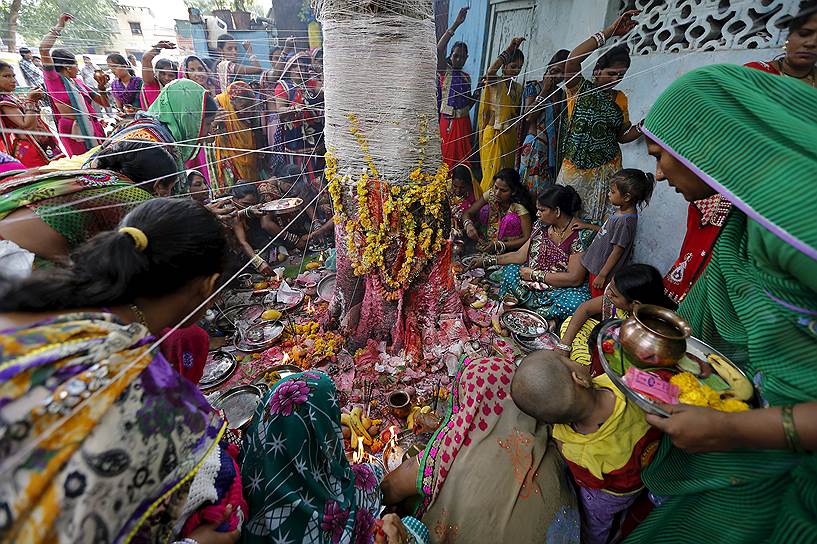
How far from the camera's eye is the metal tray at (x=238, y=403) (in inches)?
109

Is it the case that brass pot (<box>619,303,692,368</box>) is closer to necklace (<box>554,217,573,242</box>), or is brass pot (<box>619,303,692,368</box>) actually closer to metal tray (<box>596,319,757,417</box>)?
metal tray (<box>596,319,757,417</box>)

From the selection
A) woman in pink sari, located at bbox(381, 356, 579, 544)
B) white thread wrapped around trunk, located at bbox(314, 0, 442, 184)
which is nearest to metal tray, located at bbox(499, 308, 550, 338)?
white thread wrapped around trunk, located at bbox(314, 0, 442, 184)

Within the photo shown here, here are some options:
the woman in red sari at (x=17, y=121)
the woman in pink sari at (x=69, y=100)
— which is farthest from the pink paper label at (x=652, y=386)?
the woman in pink sari at (x=69, y=100)

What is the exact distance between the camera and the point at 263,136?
7.77 meters

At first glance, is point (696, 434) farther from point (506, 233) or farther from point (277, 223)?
point (277, 223)

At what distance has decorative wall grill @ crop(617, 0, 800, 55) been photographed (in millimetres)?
3135

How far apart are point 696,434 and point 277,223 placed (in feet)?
19.9

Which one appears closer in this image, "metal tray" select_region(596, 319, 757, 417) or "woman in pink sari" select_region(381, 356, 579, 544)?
"metal tray" select_region(596, 319, 757, 417)

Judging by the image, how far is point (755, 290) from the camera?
1.35 meters

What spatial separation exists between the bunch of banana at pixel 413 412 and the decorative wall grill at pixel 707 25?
4110 millimetres

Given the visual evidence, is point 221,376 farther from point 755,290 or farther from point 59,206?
point 755,290

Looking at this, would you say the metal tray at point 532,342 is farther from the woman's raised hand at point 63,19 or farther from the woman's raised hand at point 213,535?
the woman's raised hand at point 63,19

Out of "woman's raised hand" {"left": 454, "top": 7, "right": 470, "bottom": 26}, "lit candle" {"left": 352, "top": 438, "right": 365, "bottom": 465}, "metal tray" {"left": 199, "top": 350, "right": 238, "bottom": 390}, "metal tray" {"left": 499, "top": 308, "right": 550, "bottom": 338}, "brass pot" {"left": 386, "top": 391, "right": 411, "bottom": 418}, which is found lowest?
"metal tray" {"left": 199, "top": 350, "right": 238, "bottom": 390}

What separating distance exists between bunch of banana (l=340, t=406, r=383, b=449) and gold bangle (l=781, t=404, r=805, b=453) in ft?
7.40
